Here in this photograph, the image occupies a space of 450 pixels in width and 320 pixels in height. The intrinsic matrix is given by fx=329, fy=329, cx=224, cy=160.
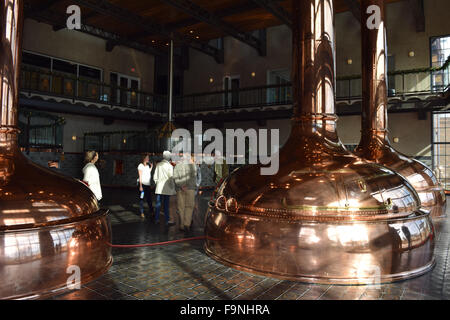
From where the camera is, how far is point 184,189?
4930 mm

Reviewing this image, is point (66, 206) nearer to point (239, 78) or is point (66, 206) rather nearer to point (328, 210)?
point (328, 210)

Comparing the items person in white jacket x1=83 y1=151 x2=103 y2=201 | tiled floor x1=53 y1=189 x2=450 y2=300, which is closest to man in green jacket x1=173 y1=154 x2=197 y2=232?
person in white jacket x1=83 y1=151 x2=103 y2=201

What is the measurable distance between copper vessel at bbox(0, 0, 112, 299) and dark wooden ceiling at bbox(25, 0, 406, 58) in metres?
10.1

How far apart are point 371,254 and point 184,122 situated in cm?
1568

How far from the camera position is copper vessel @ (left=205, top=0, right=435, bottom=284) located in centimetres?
266

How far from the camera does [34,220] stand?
90.9 inches

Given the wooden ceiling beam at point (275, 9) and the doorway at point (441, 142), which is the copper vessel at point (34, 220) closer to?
the wooden ceiling beam at point (275, 9)

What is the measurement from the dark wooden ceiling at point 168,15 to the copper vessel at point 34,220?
1006cm

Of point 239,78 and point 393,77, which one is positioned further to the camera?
point 239,78

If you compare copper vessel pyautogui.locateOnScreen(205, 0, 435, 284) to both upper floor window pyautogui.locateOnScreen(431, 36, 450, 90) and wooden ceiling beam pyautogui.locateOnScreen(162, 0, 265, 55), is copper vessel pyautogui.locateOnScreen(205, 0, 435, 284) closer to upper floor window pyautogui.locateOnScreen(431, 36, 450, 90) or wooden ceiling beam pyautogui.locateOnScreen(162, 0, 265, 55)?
wooden ceiling beam pyautogui.locateOnScreen(162, 0, 265, 55)

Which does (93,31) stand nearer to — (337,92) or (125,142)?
(125,142)

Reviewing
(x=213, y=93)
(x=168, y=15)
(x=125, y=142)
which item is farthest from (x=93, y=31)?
(x=213, y=93)

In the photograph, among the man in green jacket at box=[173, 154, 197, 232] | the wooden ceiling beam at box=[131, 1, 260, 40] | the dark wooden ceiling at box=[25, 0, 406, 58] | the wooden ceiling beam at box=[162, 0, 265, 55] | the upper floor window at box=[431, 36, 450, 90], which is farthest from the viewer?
the wooden ceiling beam at box=[131, 1, 260, 40]
